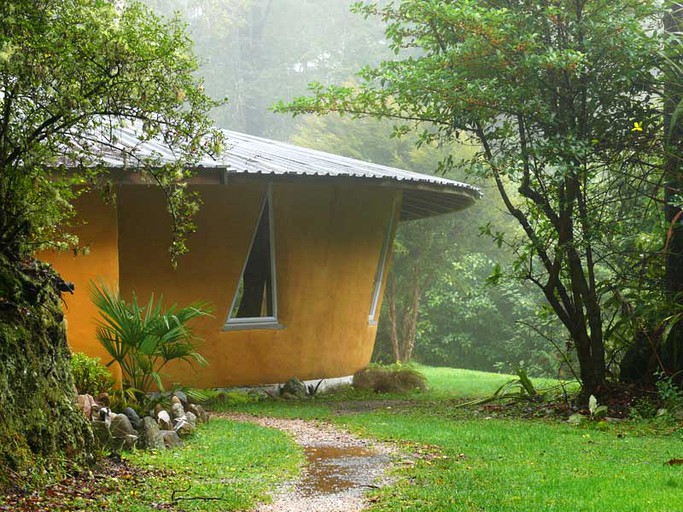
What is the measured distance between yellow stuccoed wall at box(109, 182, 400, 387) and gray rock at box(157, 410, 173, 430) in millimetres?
3947

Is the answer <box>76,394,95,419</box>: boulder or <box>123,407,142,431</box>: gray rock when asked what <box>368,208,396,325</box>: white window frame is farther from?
<box>76,394,95,419</box>: boulder

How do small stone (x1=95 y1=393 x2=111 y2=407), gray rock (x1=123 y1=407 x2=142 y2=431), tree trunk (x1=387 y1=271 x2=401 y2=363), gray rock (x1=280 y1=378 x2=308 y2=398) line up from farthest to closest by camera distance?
tree trunk (x1=387 y1=271 x2=401 y2=363), gray rock (x1=280 y1=378 x2=308 y2=398), small stone (x1=95 y1=393 x2=111 y2=407), gray rock (x1=123 y1=407 x2=142 y2=431)

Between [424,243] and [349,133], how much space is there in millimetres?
6232

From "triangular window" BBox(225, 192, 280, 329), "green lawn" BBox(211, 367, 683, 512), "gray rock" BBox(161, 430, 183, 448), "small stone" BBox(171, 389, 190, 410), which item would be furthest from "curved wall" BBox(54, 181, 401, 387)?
"gray rock" BBox(161, 430, 183, 448)

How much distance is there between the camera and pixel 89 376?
8922mm

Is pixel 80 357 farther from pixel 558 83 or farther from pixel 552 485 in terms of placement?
pixel 558 83

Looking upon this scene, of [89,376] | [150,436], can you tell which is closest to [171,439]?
[150,436]

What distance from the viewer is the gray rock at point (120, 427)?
25.1 feet

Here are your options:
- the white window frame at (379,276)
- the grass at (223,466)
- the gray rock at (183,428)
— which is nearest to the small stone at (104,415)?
the grass at (223,466)

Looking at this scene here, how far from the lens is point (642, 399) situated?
35.6ft

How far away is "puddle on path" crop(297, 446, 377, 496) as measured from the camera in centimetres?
669

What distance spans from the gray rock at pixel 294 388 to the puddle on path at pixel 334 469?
16.6 feet

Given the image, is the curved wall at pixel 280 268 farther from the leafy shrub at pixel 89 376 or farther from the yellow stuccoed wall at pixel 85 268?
the leafy shrub at pixel 89 376

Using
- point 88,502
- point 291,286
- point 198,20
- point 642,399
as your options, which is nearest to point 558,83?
point 642,399
